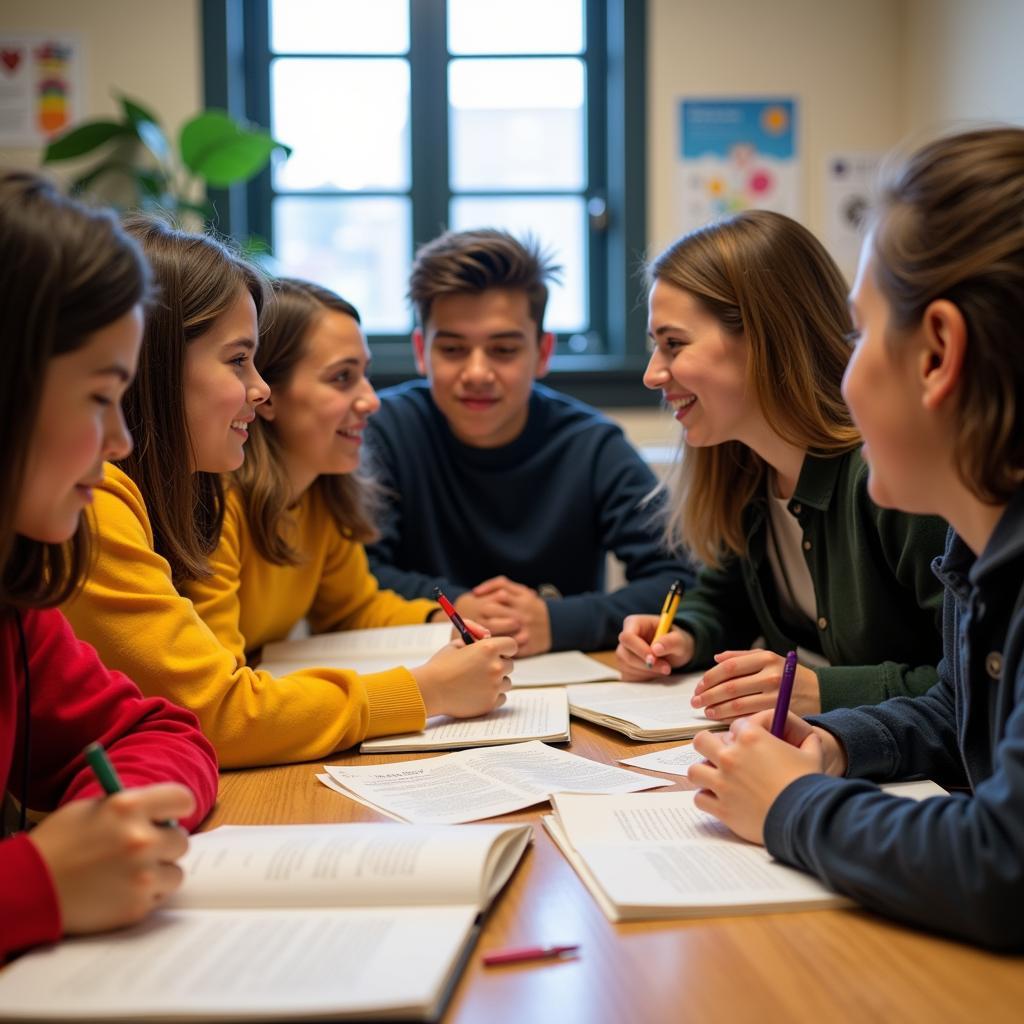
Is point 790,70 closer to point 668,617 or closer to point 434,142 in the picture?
point 434,142

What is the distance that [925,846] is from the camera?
29.4 inches

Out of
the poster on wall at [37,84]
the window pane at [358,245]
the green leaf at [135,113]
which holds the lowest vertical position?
the window pane at [358,245]

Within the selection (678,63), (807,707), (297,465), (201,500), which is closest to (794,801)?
(807,707)

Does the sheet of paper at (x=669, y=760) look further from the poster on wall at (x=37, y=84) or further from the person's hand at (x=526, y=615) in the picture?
the poster on wall at (x=37, y=84)

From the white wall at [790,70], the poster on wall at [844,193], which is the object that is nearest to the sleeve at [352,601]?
the white wall at [790,70]

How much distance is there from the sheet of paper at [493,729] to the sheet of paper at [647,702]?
0.04 metres

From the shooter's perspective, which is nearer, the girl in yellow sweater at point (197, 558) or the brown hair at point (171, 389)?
the girl in yellow sweater at point (197, 558)

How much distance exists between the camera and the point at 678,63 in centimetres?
339

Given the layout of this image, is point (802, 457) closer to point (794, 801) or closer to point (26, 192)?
point (794, 801)

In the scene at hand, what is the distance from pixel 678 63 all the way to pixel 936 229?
2.79 m

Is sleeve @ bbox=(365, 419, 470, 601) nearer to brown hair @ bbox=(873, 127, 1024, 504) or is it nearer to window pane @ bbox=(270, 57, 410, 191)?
brown hair @ bbox=(873, 127, 1024, 504)

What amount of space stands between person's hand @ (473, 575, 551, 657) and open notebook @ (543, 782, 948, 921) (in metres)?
0.72

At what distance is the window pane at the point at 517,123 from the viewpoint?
3555mm

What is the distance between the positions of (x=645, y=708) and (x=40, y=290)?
850 millimetres
